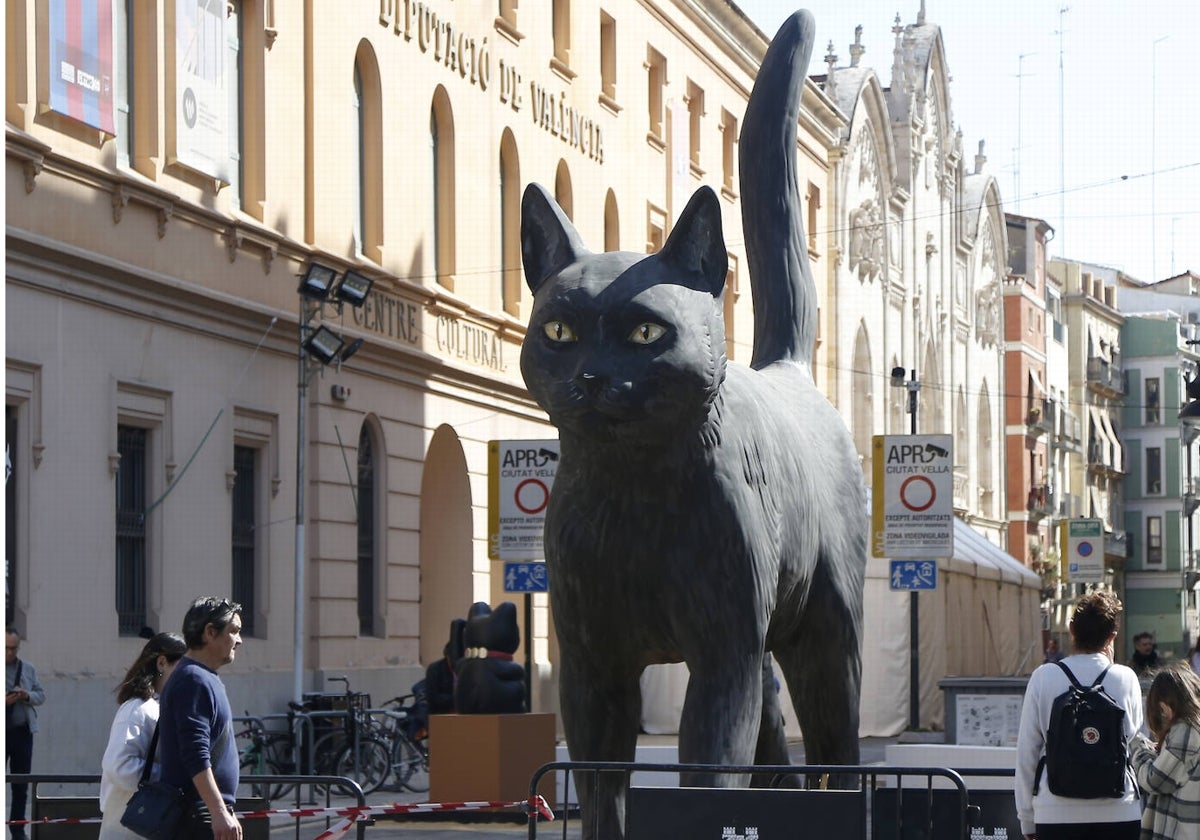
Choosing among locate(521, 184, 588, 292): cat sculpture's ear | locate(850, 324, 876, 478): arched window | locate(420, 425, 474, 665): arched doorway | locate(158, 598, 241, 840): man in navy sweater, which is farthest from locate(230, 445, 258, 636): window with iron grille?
locate(850, 324, 876, 478): arched window

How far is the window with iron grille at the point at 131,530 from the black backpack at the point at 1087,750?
13.4 m

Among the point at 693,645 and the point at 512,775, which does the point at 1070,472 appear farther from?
the point at 693,645

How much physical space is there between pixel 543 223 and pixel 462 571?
20.7m

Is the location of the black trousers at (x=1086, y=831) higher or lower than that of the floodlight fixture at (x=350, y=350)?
lower

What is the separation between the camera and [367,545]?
24859 millimetres

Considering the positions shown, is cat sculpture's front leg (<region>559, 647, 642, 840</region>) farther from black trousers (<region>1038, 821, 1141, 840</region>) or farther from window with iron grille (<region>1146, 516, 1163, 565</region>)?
window with iron grille (<region>1146, 516, 1163, 565</region>)

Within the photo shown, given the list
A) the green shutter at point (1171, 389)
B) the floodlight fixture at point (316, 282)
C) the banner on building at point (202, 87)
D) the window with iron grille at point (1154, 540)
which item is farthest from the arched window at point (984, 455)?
the banner on building at point (202, 87)

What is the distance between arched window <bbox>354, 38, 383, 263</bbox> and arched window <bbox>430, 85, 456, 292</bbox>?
84.0 inches

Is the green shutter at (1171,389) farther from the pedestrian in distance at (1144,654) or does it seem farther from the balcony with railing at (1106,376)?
the pedestrian in distance at (1144,654)

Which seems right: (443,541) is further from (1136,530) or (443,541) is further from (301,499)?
(1136,530)

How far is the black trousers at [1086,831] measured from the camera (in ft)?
23.6

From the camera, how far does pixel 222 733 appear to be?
704 centimetres

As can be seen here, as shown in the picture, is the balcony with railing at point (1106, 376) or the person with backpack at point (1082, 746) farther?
the balcony with railing at point (1106, 376)

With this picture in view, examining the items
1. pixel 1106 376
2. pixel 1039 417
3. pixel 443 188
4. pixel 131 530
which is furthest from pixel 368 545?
pixel 1106 376
